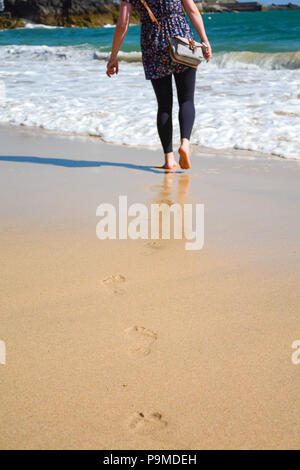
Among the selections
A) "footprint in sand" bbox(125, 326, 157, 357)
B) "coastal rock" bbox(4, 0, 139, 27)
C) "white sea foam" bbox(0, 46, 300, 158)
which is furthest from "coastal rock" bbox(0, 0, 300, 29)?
"footprint in sand" bbox(125, 326, 157, 357)

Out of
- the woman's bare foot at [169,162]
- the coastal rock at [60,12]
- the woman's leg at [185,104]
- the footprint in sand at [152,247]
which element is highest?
the coastal rock at [60,12]

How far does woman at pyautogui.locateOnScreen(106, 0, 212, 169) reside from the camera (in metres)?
3.40

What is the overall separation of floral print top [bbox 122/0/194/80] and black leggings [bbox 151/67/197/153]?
0.24 feet

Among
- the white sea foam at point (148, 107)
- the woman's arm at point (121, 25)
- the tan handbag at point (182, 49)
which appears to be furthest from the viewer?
the white sea foam at point (148, 107)

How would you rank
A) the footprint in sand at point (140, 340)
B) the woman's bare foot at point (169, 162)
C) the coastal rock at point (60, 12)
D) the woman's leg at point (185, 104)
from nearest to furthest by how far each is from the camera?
the footprint in sand at point (140, 340), the woman's leg at point (185, 104), the woman's bare foot at point (169, 162), the coastal rock at point (60, 12)

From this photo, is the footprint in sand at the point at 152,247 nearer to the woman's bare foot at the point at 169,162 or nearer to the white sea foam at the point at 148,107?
the woman's bare foot at the point at 169,162

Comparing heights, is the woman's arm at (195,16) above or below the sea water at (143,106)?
below

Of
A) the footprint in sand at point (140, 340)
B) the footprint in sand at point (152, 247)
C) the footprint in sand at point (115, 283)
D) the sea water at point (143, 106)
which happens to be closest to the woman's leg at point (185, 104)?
the sea water at point (143, 106)

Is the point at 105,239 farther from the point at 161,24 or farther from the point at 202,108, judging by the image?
the point at 202,108

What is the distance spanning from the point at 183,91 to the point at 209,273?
75.5 inches

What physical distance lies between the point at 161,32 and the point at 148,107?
2.87 metres

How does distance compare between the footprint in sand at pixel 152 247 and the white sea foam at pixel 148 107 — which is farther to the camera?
the white sea foam at pixel 148 107

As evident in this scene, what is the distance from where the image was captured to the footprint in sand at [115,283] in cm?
200

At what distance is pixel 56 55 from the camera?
51.3ft
